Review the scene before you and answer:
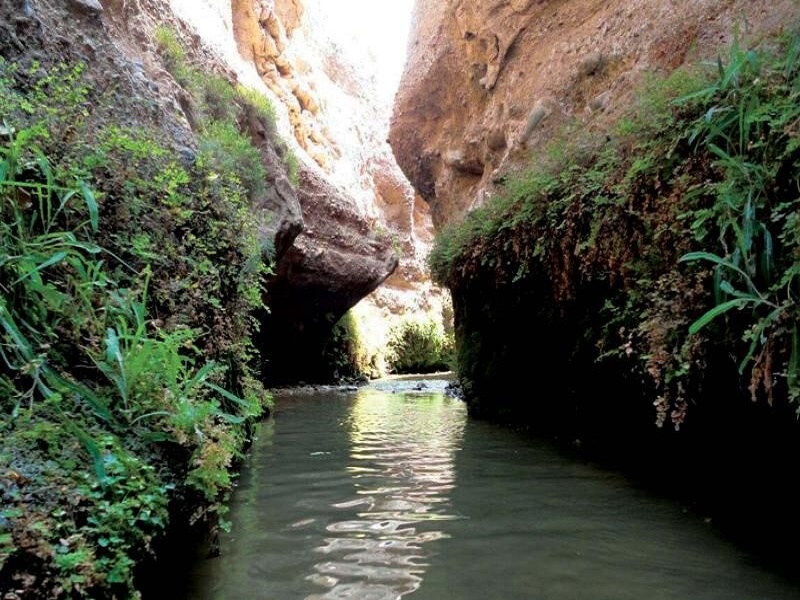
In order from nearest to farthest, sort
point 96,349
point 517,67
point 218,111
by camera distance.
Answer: point 96,349 < point 218,111 < point 517,67

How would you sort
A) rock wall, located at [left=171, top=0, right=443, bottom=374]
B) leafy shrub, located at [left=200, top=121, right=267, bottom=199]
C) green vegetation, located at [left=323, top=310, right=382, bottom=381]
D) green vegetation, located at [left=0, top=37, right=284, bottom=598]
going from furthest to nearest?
green vegetation, located at [left=323, top=310, right=382, bottom=381]
rock wall, located at [left=171, top=0, right=443, bottom=374]
leafy shrub, located at [left=200, top=121, right=267, bottom=199]
green vegetation, located at [left=0, top=37, right=284, bottom=598]

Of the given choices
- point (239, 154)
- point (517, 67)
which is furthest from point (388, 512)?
point (517, 67)

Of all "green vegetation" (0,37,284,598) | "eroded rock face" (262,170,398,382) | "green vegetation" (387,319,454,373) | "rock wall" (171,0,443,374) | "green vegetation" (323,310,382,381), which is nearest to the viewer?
"green vegetation" (0,37,284,598)

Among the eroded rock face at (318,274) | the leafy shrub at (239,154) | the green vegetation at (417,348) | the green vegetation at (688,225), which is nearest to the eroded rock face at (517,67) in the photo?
the green vegetation at (688,225)

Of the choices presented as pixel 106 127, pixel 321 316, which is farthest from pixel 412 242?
pixel 106 127

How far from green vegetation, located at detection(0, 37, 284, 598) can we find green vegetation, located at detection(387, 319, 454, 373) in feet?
67.5

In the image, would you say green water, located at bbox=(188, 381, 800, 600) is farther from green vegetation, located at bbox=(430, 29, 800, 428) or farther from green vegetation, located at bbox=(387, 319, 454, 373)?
green vegetation, located at bbox=(387, 319, 454, 373)

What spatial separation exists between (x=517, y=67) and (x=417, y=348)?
16.4 metres

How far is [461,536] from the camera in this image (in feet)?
9.83

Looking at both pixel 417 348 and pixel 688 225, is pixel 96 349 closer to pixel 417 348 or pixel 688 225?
pixel 688 225

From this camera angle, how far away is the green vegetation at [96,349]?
1.69 metres

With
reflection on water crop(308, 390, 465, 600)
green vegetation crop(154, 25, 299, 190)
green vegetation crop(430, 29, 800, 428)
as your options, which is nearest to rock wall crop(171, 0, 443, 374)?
green vegetation crop(154, 25, 299, 190)

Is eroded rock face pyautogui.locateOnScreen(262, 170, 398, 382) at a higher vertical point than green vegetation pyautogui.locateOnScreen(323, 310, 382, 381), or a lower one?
higher

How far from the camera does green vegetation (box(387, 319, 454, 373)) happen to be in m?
24.8
